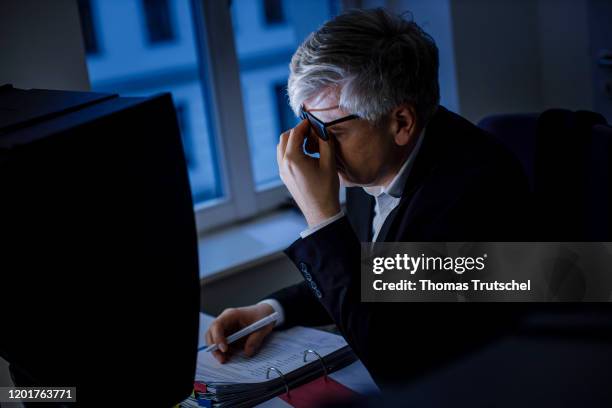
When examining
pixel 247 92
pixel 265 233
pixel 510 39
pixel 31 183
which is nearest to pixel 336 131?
pixel 31 183

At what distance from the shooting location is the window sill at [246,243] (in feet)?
6.43

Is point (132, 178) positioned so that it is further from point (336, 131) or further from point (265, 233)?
point (265, 233)

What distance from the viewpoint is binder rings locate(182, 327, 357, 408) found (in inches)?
43.9

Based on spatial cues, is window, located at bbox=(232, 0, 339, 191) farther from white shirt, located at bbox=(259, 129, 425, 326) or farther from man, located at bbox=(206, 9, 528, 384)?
man, located at bbox=(206, 9, 528, 384)

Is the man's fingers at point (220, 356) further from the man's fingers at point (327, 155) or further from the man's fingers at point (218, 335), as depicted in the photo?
the man's fingers at point (327, 155)

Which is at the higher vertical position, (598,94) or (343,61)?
(343,61)

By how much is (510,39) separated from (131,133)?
2079 millimetres

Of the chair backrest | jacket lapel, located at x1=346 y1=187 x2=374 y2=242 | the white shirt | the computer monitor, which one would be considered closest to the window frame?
jacket lapel, located at x1=346 y1=187 x2=374 y2=242

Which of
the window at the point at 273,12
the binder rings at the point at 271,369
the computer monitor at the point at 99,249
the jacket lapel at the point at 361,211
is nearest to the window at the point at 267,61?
the window at the point at 273,12

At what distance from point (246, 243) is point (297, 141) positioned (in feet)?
2.90

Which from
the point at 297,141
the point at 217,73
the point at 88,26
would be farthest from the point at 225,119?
the point at 297,141

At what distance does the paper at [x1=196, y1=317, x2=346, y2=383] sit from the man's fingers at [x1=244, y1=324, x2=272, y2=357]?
0.04 ft

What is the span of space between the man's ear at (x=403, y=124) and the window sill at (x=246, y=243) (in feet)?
2.65

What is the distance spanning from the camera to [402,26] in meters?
1.26
